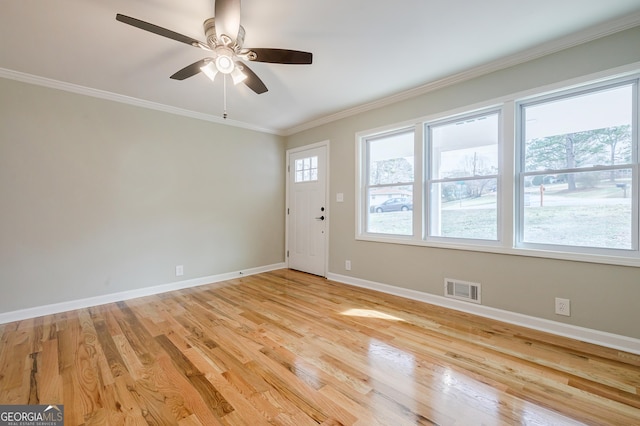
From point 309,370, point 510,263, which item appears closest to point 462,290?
point 510,263

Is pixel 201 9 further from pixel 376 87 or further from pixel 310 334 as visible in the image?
pixel 310 334

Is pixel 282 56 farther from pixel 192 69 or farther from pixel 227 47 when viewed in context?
pixel 192 69

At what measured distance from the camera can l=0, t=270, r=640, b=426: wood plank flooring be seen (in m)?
1.54

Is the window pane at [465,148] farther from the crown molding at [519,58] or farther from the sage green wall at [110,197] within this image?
the sage green wall at [110,197]

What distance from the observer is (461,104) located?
303cm

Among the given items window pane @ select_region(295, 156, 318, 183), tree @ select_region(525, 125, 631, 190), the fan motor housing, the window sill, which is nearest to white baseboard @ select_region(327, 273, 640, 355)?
the window sill

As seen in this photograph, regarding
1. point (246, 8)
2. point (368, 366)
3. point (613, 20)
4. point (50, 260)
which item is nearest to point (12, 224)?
point (50, 260)

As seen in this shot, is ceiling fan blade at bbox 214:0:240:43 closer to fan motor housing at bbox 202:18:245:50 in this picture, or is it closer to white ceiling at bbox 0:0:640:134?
fan motor housing at bbox 202:18:245:50

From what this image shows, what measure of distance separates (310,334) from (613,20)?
352 centimetres

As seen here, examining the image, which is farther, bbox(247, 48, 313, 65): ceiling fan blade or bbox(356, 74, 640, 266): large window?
bbox(356, 74, 640, 266): large window

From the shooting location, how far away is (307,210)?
4.83 meters

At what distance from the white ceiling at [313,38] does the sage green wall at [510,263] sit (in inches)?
7.1

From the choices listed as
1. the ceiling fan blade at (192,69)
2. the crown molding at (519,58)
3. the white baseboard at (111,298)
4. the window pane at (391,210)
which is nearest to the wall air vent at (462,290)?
the window pane at (391,210)

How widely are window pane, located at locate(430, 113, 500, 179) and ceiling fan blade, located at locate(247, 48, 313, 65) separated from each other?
1.98 m
